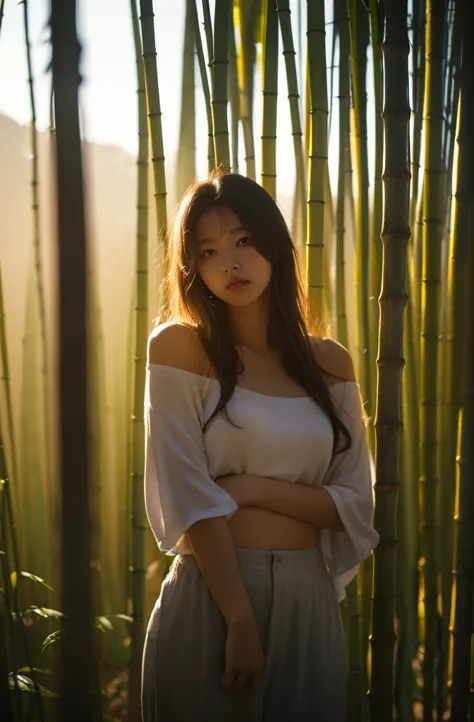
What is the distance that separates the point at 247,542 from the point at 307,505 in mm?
100

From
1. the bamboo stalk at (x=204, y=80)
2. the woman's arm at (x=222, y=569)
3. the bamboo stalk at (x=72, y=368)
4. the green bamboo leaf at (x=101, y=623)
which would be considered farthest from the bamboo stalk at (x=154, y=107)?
the bamboo stalk at (x=72, y=368)

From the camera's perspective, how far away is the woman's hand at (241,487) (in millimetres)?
1094

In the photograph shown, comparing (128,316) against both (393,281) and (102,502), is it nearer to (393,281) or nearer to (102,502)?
(102,502)

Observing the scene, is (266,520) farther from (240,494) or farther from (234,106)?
(234,106)

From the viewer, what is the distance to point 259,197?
1176mm

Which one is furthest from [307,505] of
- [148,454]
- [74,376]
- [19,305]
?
[19,305]

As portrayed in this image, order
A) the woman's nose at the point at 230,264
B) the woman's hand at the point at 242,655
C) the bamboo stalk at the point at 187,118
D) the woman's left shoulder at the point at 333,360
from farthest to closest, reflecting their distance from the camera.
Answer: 1. the bamboo stalk at the point at 187,118
2. the woman's left shoulder at the point at 333,360
3. the woman's nose at the point at 230,264
4. the woman's hand at the point at 242,655

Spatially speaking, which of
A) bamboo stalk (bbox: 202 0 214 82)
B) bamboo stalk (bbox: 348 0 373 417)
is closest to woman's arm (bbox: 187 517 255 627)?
bamboo stalk (bbox: 348 0 373 417)

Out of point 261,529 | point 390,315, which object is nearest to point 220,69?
point 390,315

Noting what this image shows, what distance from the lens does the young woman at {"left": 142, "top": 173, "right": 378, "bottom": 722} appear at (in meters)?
1.07

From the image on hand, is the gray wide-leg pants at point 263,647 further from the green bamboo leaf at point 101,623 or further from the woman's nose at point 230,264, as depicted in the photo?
the woman's nose at point 230,264

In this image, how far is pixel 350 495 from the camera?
46.4 inches

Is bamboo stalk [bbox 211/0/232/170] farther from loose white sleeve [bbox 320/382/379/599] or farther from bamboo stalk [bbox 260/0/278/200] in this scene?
loose white sleeve [bbox 320/382/379/599]

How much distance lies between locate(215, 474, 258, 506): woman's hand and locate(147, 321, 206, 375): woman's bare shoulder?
16cm
